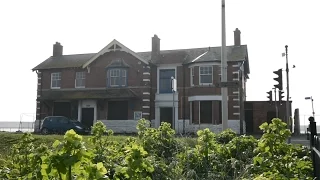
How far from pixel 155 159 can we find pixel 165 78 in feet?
87.7

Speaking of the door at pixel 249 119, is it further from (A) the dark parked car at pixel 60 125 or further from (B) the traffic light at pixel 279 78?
(B) the traffic light at pixel 279 78

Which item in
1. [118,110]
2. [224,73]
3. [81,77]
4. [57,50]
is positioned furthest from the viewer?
[57,50]

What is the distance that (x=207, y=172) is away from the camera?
547 centimetres

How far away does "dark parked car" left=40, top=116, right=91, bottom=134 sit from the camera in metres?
29.2

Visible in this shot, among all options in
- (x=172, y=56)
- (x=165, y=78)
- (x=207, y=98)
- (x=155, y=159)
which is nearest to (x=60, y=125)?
(x=165, y=78)

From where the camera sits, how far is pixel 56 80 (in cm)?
3519

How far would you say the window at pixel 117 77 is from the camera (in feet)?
107

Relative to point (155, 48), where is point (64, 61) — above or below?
below

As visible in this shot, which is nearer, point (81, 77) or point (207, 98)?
point (207, 98)

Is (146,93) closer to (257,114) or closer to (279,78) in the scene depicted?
(257,114)

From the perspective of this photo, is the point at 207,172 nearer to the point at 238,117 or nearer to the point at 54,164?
the point at 54,164

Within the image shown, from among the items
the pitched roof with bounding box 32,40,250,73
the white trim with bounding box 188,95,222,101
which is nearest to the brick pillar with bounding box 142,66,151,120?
the pitched roof with bounding box 32,40,250,73

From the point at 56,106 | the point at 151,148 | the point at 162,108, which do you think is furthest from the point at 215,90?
the point at 151,148

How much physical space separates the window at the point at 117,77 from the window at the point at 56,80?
19.2 feet
